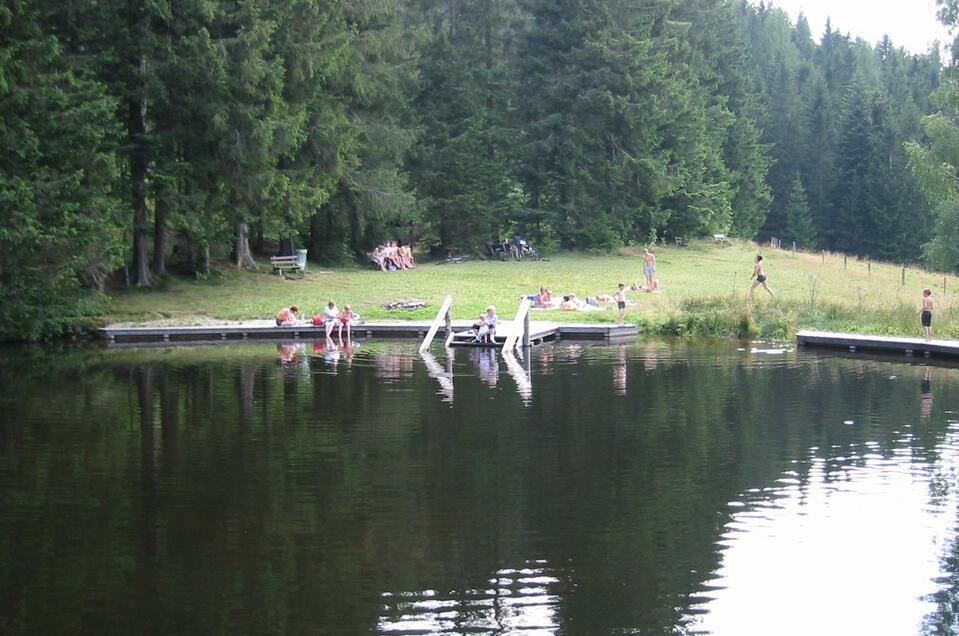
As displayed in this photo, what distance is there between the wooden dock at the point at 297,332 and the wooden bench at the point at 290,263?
1029 cm

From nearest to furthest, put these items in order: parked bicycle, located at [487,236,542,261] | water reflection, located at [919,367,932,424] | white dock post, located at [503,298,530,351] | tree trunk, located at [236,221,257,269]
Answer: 1. water reflection, located at [919,367,932,424]
2. white dock post, located at [503,298,530,351]
3. tree trunk, located at [236,221,257,269]
4. parked bicycle, located at [487,236,542,261]

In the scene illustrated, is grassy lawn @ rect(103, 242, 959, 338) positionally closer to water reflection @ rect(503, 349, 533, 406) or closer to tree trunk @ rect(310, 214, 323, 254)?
tree trunk @ rect(310, 214, 323, 254)

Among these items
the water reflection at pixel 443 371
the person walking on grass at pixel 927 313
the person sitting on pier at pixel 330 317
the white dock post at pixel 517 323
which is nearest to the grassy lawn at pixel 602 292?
the person walking on grass at pixel 927 313

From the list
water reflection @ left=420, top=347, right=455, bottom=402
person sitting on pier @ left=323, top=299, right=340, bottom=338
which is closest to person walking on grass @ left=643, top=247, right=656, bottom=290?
water reflection @ left=420, top=347, right=455, bottom=402

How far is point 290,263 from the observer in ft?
151

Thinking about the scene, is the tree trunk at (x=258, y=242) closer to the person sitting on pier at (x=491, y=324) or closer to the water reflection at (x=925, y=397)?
the person sitting on pier at (x=491, y=324)

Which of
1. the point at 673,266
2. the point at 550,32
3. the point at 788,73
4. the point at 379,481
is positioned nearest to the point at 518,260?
the point at 673,266

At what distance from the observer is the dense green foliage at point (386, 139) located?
34.0 metres

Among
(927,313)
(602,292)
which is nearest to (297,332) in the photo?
(602,292)

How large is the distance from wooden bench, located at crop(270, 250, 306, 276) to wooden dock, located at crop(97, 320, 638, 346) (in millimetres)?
10293

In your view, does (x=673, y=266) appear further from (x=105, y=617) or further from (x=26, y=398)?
(x=105, y=617)

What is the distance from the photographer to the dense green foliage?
34.0 meters

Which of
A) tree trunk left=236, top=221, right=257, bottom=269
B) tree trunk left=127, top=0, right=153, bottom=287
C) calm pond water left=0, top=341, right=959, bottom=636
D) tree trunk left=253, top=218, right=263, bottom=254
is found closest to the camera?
calm pond water left=0, top=341, right=959, bottom=636

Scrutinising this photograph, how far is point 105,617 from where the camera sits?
11.2 m
